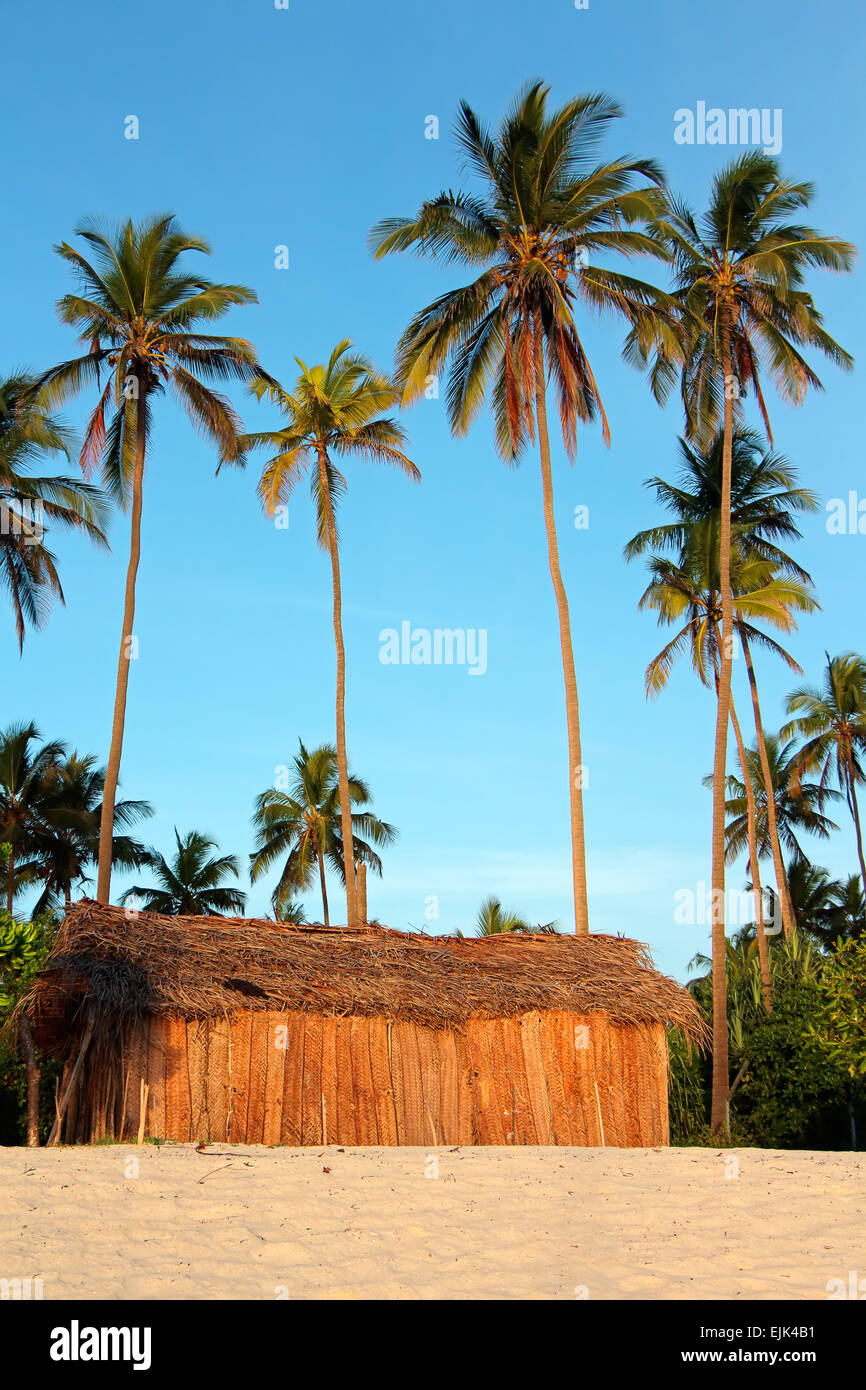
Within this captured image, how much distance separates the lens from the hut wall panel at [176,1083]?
11469 millimetres

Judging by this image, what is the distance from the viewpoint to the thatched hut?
11.7 meters

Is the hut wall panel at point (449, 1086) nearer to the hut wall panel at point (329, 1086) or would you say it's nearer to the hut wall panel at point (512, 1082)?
the hut wall panel at point (512, 1082)

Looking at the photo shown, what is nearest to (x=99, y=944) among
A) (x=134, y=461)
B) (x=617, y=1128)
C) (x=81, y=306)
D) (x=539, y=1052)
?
(x=539, y=1052)

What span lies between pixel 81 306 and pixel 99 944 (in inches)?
474

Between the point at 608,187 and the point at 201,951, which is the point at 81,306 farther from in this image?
the point at 201,951

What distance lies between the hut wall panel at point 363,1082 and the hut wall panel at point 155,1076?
1.94 meters

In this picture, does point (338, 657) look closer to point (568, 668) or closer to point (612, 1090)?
point (568, 668)

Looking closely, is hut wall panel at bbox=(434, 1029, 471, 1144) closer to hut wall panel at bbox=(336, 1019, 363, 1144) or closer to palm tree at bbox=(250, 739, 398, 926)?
hut wall panel at bbox=(336, 1019, 363, 1144)

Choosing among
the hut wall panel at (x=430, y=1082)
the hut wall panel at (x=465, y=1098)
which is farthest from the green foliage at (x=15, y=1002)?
the hut wall panel at (x=465, y=1098)

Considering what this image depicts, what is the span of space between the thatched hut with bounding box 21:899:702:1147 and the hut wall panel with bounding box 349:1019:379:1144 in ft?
0.07

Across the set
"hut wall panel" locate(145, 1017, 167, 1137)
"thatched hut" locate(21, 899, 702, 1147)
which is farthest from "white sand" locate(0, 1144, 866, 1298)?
"thatched hut" locate(21, 899, 702, 1147)

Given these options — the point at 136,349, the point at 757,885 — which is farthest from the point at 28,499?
the point at 757,885

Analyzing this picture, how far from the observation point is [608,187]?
58.7 feet
